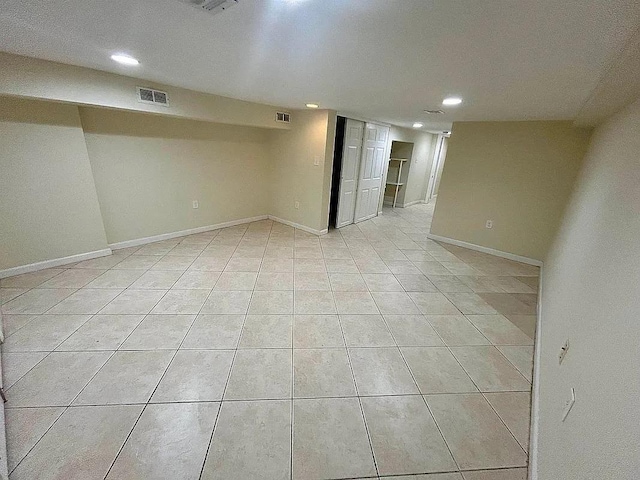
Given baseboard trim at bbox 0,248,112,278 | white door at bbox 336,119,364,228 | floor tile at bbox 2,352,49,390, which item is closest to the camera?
floor tile at bbox 2,352,49,390

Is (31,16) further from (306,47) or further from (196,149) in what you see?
(196,149)

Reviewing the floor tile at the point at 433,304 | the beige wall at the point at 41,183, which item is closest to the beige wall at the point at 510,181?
the floor tile at the point at 433,304

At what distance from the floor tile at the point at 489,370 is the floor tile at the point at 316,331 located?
0.97 m

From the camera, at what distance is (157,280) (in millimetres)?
2844

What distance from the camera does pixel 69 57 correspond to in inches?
80.7

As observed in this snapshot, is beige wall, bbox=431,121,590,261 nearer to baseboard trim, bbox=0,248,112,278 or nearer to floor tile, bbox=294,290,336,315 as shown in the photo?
floor tile, bbox=294,290,336,315

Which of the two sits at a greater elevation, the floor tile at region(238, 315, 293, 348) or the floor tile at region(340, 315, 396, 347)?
the floor tile at region(340, 315, 396, 347)

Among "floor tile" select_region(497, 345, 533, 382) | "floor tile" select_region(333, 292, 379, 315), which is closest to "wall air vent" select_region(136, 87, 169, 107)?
"floor tile" select_region(333, 292, 379, 315)

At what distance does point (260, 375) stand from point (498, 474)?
4.66 feet

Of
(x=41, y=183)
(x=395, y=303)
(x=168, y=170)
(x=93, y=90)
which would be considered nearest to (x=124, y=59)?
(x=93, y=90)

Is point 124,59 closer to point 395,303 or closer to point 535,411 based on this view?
point 395,303

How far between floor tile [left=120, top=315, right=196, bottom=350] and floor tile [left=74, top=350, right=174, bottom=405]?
70 mm

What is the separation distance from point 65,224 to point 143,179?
40.6 inches

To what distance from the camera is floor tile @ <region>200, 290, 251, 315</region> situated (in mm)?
2414
